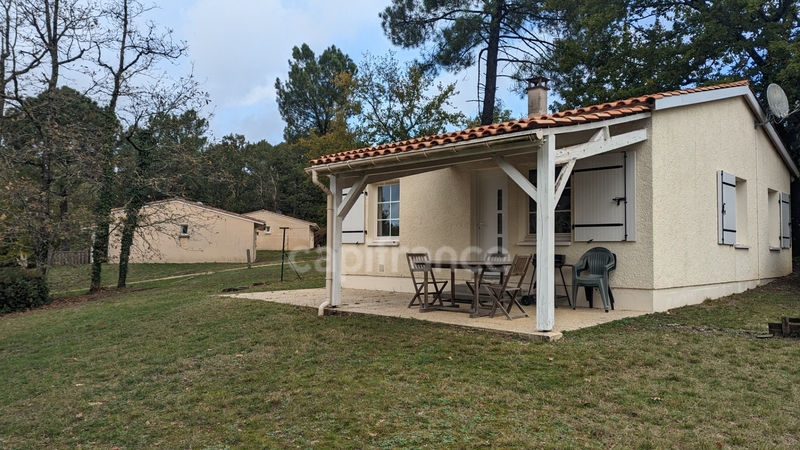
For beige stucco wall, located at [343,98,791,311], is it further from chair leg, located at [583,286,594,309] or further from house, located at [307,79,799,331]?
chair leg, located at [583,286,594,309]

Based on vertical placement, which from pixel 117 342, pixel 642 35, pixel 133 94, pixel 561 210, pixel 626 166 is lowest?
pixel 117 342

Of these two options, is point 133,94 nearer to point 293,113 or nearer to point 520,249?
point 520,249

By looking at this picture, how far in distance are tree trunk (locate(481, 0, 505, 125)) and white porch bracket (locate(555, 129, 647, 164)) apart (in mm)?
11469

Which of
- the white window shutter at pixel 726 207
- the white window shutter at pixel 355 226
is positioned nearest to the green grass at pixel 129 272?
the white window shutter at pixel 355 226

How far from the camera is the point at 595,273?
7535 millimetres

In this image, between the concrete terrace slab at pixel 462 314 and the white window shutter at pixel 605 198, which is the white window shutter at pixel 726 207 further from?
the concrete terrace slab at pixel 462 314

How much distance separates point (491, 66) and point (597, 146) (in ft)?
42.7

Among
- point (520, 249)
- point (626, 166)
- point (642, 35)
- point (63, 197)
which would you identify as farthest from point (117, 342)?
point (642, 35)

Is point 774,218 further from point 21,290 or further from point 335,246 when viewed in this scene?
point 21,290

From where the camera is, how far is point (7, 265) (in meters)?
14.1

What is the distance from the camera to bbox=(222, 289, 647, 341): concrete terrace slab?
5926 mm

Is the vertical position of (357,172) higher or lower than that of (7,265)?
higher

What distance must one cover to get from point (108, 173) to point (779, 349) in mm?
16098

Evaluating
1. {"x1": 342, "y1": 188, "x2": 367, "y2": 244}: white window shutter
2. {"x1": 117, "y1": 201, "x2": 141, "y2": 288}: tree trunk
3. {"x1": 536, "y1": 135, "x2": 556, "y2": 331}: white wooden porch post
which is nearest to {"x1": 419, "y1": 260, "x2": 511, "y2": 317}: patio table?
{"x1": 536, "y1": 135, "x2": 556, "y2": 331}: white wooden porch post
